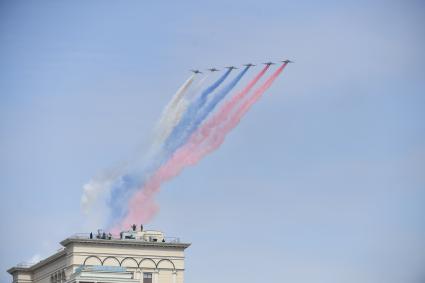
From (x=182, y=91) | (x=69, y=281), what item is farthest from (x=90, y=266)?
(x=182, y=91)

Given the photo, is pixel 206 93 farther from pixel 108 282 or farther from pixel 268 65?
pixel 108 282

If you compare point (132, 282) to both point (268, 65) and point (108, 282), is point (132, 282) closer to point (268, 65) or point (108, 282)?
point (108, 282)

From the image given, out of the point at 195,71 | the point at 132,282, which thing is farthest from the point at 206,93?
the point at 132,282

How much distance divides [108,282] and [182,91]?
108 ft

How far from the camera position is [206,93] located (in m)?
193

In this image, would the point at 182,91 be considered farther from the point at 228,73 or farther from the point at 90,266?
the point at 90,266

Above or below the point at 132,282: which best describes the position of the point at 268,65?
above

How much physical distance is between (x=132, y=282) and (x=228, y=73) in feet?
125

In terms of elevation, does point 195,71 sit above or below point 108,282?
above

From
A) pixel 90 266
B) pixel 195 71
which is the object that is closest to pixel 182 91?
pixel 195 71

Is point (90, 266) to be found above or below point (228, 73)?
below

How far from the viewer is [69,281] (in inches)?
7810

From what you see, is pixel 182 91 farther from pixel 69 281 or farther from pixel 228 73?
pixel 69 281

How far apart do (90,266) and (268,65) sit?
1730 inches
